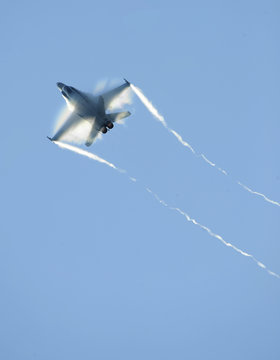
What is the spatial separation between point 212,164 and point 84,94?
17.8m

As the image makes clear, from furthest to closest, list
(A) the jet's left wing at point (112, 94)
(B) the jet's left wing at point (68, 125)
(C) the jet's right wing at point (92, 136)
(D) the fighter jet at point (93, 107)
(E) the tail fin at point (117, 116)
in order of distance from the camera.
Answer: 1. (B) the jet's left wing at point (68, 125)
2. (C) the jet's right wing at point (92, 136)
3. (E) the tail fin at point (117, 116)
4. (A) the jet's left wing at point (112, 94)
5. (D) the fighter jet at point (93, 107)

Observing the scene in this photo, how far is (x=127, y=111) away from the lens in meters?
71.3

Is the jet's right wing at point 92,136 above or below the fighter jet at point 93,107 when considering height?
below

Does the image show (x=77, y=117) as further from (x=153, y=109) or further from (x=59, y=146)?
(x=153, y=109)

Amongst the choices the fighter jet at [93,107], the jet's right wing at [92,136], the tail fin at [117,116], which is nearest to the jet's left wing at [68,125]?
the fighter jet at [93,107]

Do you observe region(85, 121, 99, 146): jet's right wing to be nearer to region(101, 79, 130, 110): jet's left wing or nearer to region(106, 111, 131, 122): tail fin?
region(106, 111, 131, 122): tail fin

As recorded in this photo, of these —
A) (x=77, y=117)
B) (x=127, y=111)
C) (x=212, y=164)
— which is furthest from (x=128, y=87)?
(x=212, y=164)

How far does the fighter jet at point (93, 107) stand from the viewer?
69875 mm

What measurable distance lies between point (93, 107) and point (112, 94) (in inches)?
127

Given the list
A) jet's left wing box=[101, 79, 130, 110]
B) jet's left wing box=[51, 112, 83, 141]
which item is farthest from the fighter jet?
jet's left wing box=[51, 112, 83, 141]

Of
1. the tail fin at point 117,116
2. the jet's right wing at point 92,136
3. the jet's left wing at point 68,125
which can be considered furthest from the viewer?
the jet's left wing at point 68,125

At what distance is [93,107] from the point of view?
69938 millimetres

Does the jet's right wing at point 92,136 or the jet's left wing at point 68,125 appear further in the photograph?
the jet's left wing at point 68,125

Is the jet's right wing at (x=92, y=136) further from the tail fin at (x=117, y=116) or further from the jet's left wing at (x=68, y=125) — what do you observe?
the jet's left wing at (x=68, y=125)
